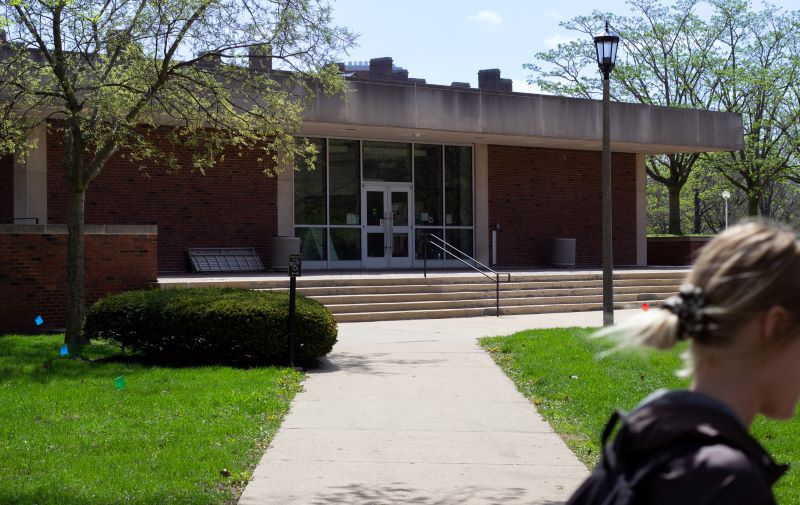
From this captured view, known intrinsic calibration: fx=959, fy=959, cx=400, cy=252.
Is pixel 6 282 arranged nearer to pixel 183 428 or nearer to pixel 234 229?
pixel 234 229

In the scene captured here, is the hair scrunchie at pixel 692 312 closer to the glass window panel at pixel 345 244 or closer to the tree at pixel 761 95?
the glass window panel at pixel 345 244

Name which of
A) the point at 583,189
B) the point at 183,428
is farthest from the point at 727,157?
the point at 183,428

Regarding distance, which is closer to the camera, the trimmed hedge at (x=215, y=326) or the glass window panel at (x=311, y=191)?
the trimmed hedge at (x=215, y=326)

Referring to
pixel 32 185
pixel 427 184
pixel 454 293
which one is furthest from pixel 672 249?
pixel 32 185

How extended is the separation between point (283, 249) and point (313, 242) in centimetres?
176

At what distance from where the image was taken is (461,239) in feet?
89.9

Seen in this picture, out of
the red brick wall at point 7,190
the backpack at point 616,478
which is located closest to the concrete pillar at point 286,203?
the red brick wall at point 7,190

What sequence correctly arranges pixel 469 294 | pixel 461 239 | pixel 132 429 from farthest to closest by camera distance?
pixel 461 239, pixel 469 294, pixel 132 429

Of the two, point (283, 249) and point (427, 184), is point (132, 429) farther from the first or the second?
point (427, 184)

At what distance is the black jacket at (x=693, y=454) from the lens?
133 cm

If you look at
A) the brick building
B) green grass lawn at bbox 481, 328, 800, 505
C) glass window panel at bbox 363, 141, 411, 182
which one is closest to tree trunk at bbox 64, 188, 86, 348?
green grass lawn at bbox 481, 328, 800, 505

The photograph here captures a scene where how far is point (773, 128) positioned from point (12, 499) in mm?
43179

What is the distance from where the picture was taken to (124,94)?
13.4m

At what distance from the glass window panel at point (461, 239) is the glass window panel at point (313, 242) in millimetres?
3775
